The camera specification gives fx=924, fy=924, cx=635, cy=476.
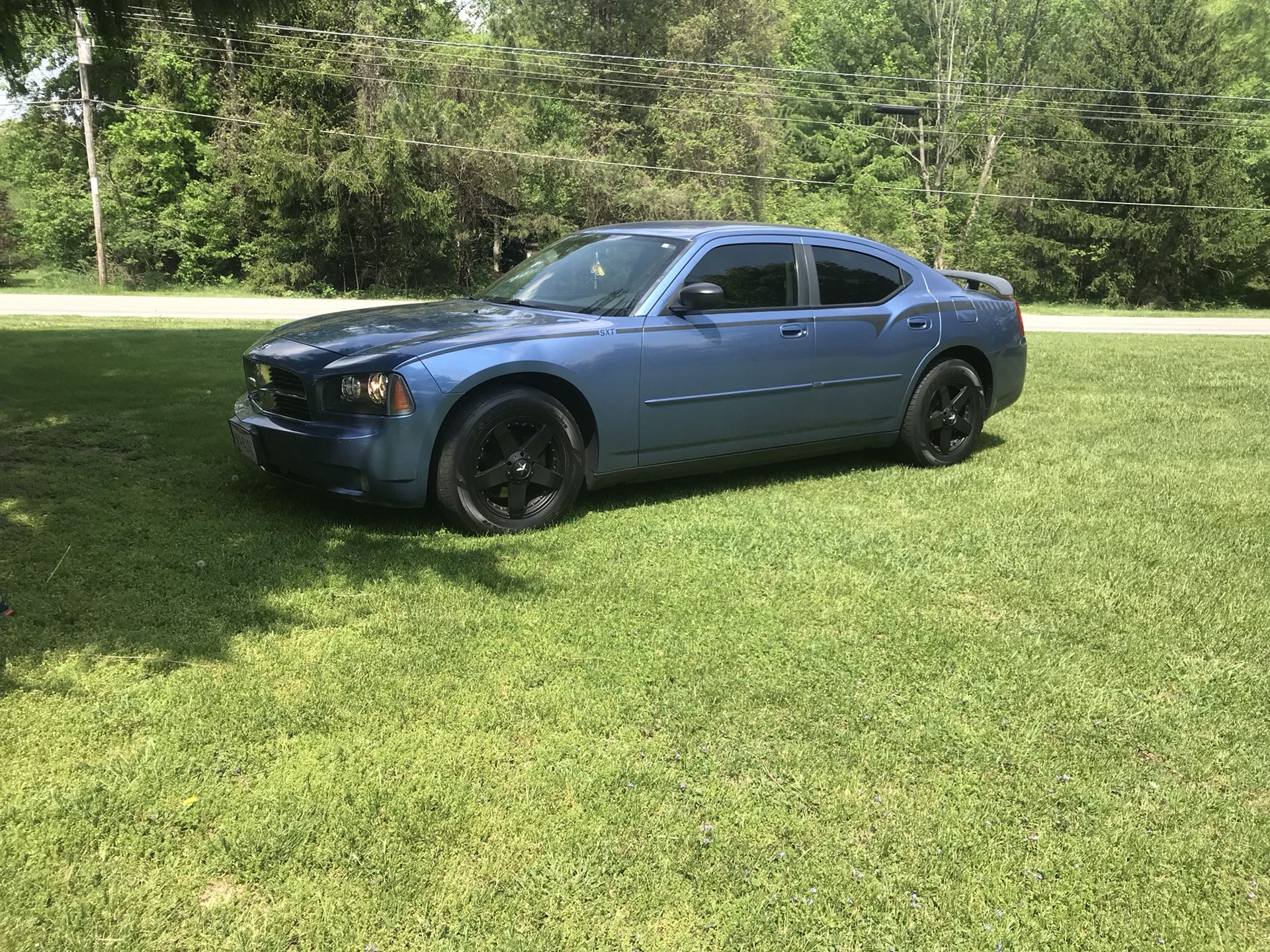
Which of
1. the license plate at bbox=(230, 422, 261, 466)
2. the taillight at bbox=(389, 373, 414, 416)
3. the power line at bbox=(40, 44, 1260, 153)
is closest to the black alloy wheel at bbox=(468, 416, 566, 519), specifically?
the taillight at bbox=(389, 373, 414, 416)

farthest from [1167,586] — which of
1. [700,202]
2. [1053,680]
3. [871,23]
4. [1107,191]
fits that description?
[871,23]

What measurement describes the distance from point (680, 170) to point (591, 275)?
30657mm

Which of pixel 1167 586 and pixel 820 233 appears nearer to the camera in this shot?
pixel 1167 586

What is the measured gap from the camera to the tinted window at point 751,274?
539 centimetres

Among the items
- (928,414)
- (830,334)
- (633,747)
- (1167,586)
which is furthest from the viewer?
(928,414)

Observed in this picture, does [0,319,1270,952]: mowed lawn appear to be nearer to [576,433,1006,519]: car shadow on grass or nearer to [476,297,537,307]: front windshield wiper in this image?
[576,433,1006,519]: car shadow on grass

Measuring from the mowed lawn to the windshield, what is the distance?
122 centimetres

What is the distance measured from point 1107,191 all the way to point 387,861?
39.0 m

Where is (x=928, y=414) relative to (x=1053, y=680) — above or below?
above

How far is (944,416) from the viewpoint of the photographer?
645cm

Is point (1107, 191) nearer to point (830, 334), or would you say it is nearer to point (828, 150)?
point (828, 150)

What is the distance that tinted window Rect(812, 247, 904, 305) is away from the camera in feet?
19.2

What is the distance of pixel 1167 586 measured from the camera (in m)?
4.36

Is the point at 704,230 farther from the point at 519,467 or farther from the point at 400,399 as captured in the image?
the point at 400,399
